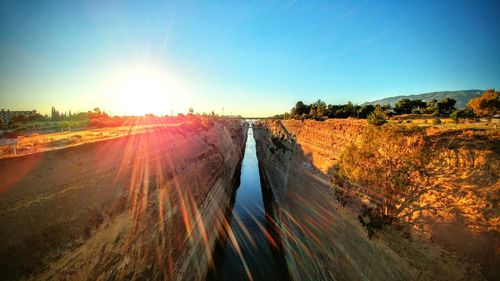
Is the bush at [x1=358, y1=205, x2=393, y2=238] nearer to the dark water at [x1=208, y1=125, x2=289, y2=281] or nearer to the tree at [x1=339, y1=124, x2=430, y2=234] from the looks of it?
the tree at [x1=339, y1=124, x2=430, y2=234]

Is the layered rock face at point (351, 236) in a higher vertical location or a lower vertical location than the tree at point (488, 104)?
lower

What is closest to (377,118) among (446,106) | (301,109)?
(446,106)

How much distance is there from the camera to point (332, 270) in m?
12.0

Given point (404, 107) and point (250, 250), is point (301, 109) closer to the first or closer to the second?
point (404, 107)

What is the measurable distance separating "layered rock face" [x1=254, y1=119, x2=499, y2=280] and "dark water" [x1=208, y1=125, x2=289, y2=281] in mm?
1301

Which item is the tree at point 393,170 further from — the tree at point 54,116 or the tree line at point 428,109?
the tree at point 54,116

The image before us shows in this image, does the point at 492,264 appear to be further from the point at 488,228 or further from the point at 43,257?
the point at 43,257

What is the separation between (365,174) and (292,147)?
68.3ft

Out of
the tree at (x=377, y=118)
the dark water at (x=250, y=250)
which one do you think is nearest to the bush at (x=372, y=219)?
the tree at (x=377, y=118)

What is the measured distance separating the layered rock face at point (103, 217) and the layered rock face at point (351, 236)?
7346mm

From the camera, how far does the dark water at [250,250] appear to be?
1506cm

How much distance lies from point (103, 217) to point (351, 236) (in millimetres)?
13567

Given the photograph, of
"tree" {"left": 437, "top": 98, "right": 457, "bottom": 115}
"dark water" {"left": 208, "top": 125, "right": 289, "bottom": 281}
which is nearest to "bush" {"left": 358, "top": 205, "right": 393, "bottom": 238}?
"dark water" {"left": 208, "top": 125, "right": 289, "bottom": 281}

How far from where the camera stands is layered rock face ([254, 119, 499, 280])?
7.98 m
